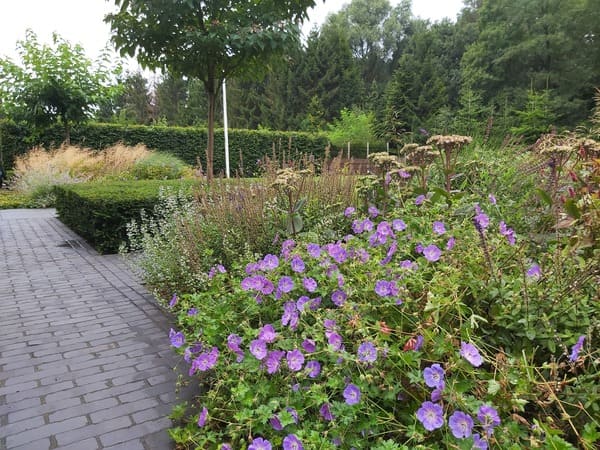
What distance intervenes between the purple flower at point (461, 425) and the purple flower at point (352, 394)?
0.29 metres

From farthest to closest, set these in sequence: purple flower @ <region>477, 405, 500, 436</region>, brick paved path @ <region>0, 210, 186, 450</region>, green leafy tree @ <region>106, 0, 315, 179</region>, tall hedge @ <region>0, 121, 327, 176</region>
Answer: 1. tall hedge @ <region>0, 121, 327, 176</region>
2. green leafy tree @ <region>106, 0, 315, 179</region>
3. brick paved path @ <region>0, 210, 186, 450</region>
4. purple flower @ <region>477, 405, 500, 436</region>

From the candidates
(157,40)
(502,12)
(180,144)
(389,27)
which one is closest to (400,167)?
(157,40)

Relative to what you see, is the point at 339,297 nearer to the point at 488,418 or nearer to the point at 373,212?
the point at 488,418

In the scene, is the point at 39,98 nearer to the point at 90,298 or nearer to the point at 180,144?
the point at 180,144

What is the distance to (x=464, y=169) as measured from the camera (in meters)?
3.84

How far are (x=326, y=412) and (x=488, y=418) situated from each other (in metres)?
0.51

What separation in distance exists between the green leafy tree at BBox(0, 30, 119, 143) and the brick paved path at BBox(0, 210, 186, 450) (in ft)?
29.2

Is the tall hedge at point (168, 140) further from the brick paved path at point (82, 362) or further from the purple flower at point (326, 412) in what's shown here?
the purple flower at point (326, 412)

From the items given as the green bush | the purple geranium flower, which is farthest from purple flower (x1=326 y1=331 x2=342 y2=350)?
the green bush

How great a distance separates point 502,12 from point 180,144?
21123mm

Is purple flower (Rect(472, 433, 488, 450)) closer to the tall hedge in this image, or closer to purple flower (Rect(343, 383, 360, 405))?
purple flower (Rect(343, 383, 360, 405))

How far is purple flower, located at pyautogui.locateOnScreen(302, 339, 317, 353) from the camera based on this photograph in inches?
64.0

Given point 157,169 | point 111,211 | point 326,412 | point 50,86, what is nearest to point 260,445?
point 326,412

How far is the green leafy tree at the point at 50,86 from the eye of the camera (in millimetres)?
11695
